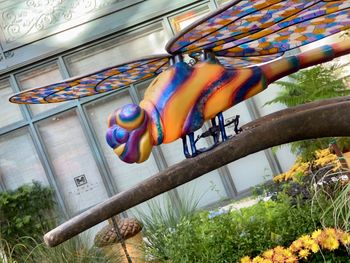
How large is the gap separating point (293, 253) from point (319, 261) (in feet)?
0.86

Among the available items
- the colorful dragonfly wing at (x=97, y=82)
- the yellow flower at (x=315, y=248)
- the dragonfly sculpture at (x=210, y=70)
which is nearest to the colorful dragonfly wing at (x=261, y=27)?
the dragonfly sculpture at (x=210, y=70)

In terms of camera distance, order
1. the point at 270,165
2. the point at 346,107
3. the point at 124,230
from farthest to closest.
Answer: the point at 270,165 < the point at 124,230 < the point at 346,107

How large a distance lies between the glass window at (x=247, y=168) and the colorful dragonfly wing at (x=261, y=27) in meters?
5.34

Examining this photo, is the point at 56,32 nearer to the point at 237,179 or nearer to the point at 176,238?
the point at 237,179

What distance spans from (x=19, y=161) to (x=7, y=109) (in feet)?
2.87

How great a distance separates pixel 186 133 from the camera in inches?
53.1

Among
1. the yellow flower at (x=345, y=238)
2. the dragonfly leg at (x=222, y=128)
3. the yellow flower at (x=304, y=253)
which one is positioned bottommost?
the yellow flower at (x=304, y=253)

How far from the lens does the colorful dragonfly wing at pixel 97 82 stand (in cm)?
145

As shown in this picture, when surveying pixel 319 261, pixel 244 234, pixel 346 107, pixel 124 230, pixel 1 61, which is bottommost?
pixel 319 261

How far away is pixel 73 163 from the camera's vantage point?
7141mm

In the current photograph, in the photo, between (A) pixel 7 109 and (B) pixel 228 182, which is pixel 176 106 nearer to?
(B) pixel 228 182

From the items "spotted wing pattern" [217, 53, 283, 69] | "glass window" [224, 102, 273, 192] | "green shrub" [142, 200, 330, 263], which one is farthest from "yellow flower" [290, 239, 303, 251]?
"glass window" [224, 102, 273, 192]

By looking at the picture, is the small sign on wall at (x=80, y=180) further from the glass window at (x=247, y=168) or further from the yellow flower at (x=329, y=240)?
the yellow flower at (x=329, y=240)

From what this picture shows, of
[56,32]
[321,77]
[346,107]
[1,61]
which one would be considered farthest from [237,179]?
[346,107]
